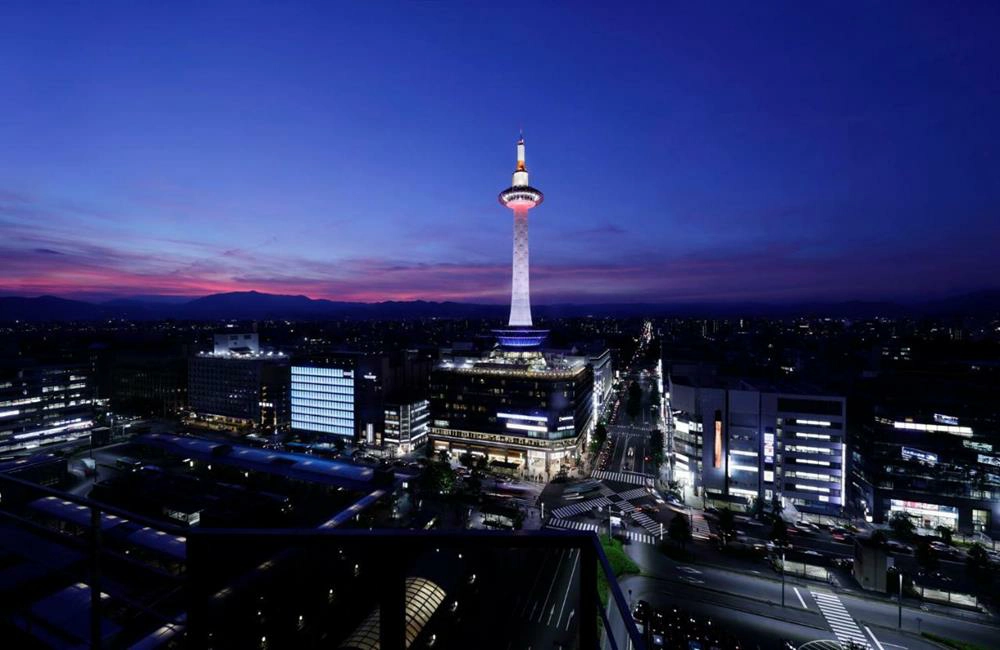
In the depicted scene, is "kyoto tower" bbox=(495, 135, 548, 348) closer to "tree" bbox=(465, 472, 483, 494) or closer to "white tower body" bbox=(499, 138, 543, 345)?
"white tower body" bbox=(499, 138, 543, 345)

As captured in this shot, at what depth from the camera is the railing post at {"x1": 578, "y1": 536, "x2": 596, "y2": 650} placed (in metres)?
2.34

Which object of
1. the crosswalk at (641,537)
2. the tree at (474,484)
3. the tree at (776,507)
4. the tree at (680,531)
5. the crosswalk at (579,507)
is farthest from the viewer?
the tree at (474,484)

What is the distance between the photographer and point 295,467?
31203 millimetres

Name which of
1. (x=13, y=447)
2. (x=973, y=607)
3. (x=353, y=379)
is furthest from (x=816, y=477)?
(x=13, y=447)

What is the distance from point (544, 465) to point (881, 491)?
2338 cm

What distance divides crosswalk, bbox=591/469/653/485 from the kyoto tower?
2022 centimetres

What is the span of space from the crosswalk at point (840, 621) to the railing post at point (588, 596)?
71.3 feet

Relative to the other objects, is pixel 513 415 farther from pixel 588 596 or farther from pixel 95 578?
pixel 588 596

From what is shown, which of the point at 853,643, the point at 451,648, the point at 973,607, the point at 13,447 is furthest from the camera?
the point at 13,447

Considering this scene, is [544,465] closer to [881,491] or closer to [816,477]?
[816,477]

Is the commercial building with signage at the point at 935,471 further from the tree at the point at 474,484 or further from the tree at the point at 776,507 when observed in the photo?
the tree at the point at 474,484

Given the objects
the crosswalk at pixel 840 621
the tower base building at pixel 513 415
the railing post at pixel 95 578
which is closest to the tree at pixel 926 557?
the crosswalk at pixel 840 621

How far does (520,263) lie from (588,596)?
186 feet

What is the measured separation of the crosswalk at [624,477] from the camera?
3544 cm
